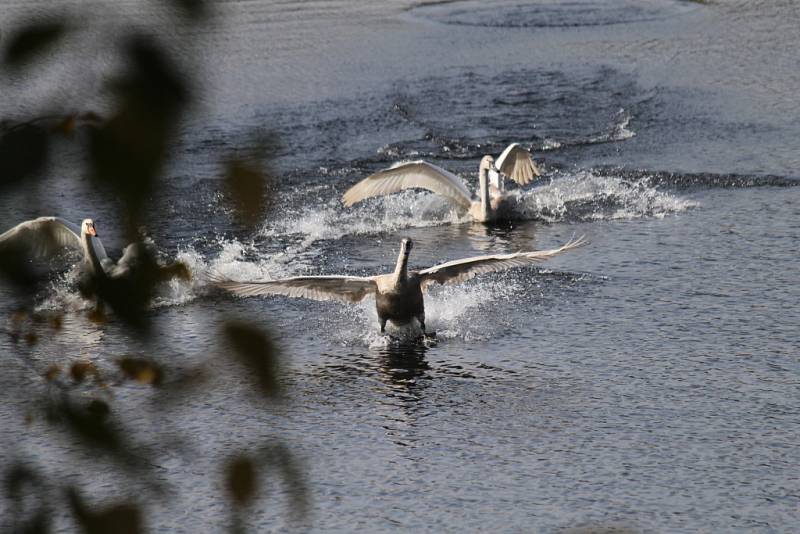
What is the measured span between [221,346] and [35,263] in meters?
0.36

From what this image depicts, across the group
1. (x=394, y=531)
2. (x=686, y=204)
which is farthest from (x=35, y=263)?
(x=686, y=204)

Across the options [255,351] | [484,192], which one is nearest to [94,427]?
[255,351]

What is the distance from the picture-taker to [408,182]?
1477 cm

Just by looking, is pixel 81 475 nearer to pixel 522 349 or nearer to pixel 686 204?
pixel 522 349

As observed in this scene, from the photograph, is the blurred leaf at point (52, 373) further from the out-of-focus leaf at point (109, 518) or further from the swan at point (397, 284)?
the swan at point (397, 284)

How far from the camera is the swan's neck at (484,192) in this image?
48.9 ft

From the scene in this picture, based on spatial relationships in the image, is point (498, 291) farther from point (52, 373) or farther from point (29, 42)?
point (29, 42)

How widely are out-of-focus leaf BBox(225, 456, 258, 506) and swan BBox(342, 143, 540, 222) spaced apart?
41.3ft

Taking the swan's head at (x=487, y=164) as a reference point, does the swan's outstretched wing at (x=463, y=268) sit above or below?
below

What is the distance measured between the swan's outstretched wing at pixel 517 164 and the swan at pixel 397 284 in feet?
14.2

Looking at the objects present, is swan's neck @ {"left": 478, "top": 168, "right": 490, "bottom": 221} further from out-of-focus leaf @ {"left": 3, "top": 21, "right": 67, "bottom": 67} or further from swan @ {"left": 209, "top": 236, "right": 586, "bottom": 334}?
out-of-focus leaf @ {"left": 3, "top": 21, "right": 67, "bottom": 67}

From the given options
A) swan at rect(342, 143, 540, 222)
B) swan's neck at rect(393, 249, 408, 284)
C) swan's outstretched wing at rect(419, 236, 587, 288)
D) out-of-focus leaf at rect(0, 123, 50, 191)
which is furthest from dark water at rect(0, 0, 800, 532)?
swan's neck at rect(393, 249, 408, 284)

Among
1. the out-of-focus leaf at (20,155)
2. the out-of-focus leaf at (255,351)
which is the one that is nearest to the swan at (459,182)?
the out-of-focus leaf at (255,351)

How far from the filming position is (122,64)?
5.11ft
